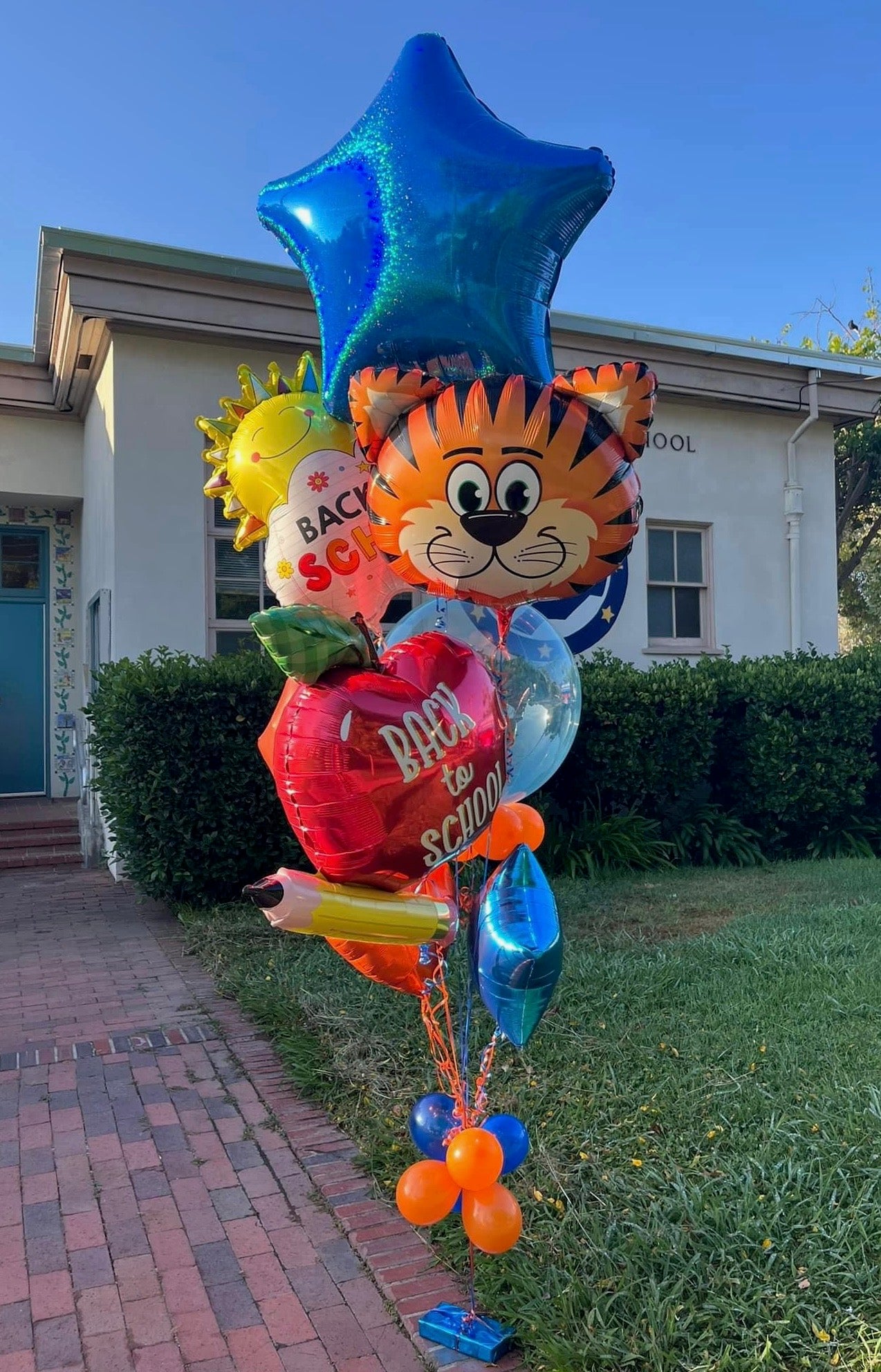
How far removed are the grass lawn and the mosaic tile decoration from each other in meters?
4.96

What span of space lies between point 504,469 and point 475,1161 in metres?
1.57

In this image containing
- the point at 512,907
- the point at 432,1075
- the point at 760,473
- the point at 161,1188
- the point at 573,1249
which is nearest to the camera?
the point at 512,907

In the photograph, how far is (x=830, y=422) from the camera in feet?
35.5

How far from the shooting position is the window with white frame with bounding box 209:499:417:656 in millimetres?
8133

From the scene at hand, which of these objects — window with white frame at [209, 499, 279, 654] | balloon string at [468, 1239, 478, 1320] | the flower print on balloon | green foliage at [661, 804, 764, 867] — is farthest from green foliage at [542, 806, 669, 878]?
the flower print on balloon

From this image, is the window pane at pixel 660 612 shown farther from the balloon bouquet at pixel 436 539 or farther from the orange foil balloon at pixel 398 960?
the orange foil balloon at pixel 398 960

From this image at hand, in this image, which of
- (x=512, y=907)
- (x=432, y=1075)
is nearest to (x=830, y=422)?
(x=432, y=1075)

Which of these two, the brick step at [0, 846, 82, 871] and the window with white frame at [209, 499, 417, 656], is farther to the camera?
the brick step at [0, 846, 82, 871]

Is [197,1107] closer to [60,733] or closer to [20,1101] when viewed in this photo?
[20,1101]

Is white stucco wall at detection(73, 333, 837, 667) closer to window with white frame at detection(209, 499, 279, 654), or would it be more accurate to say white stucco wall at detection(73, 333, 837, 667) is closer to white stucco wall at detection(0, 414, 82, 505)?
window with white frame at detection(209, 499, 279, 654)

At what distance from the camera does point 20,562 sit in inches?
409

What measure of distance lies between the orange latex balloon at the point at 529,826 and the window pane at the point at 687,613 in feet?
25.1

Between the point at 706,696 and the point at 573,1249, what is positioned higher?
the point at 706,696

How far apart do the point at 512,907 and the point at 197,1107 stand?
2169mm
